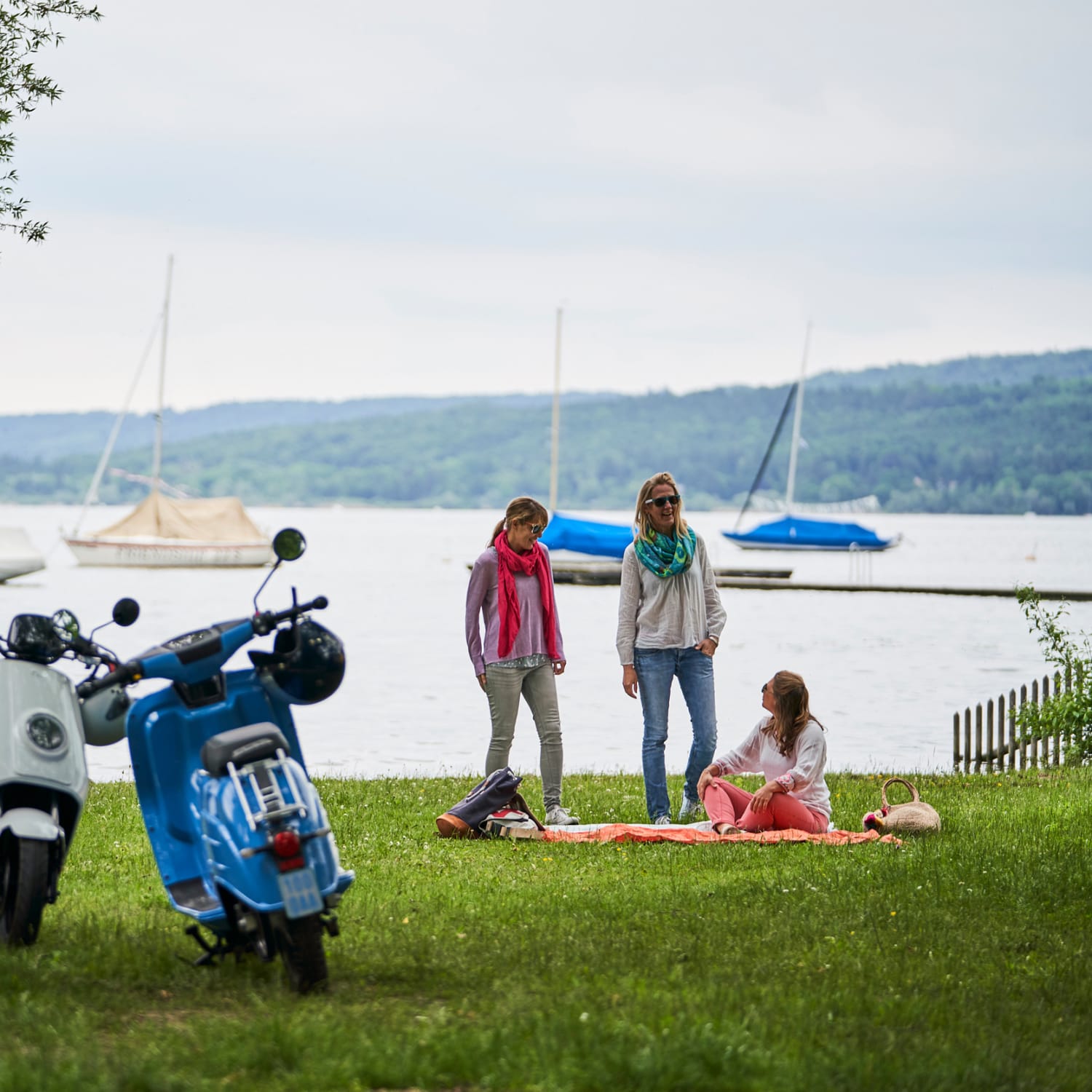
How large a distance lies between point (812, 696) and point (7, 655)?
65.5ft

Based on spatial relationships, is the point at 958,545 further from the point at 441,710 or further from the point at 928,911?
the point at 928,911

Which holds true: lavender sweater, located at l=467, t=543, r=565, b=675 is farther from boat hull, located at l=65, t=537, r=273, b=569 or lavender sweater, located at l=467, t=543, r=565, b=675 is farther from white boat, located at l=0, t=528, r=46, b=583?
boat hull, located at l=65, t=537, r=273, b=569

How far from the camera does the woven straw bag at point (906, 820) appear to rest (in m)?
8.71

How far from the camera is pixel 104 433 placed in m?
194

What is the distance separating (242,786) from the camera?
15.7ft

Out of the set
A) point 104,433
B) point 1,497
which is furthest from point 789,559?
point 104,433

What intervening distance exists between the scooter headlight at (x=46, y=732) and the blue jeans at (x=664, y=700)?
15.0 ft

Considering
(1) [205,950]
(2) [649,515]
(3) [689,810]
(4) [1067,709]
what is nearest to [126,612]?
(1) [205,950]

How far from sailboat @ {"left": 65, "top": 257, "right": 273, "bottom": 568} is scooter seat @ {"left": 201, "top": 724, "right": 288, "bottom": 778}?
66.7 m

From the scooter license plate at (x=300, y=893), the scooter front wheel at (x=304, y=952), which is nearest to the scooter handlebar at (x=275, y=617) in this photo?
the scooter license plate at (x=300, y=893)

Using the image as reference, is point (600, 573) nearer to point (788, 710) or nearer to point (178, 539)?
point (178, 539)

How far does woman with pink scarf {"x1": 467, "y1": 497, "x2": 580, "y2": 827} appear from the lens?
9.00m

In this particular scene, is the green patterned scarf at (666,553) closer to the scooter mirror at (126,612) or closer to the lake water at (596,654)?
the scooter mirror at (126,612)

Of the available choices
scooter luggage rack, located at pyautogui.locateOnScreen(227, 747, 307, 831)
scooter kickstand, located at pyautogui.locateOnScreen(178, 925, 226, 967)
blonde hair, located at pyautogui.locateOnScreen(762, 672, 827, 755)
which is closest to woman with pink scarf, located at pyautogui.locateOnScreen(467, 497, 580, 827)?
blonde hair, located at pyautogui.locateOnScreen(762, 672, 827, 755)
